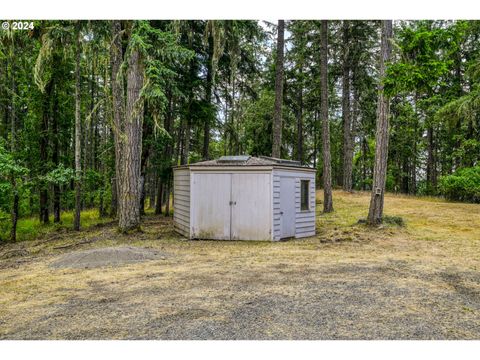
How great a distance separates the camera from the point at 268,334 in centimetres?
349

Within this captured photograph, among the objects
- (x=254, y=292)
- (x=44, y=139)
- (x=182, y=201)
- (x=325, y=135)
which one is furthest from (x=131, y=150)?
(x=325, y=135)

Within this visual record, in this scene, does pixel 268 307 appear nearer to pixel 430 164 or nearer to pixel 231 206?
pixel 231 206

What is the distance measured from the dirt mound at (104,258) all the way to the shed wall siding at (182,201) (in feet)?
9.30

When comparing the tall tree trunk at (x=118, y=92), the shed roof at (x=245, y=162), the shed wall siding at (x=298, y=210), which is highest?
the tall tree trunk at (x=118, y=92)

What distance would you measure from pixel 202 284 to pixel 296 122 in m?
18.4

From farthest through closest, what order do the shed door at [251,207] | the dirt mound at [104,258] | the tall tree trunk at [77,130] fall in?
the tall tree trunk at [77,130] < the shed door at [251,207] < the dirt mound at [104,258]

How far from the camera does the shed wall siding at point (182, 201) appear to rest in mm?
10250

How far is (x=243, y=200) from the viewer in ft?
31.6

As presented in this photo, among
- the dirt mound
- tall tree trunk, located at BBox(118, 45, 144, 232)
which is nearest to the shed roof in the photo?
tall tree trunk, located at BBox(118, 45, 144, 232)

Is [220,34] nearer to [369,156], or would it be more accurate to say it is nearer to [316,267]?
[316,267]

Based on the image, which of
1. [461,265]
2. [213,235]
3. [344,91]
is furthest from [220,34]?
[344,91]

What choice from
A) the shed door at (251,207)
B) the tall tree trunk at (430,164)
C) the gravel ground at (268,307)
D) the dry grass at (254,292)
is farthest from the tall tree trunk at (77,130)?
the tall tree trunk at (430,164)

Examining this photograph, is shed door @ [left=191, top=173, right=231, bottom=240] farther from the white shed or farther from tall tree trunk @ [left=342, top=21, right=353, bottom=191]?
tall tree trunk @ [left=342, top=21, right=353, bottom=191]

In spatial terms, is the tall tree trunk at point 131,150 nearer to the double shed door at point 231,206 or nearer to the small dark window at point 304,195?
the double shed door at point 231,206
